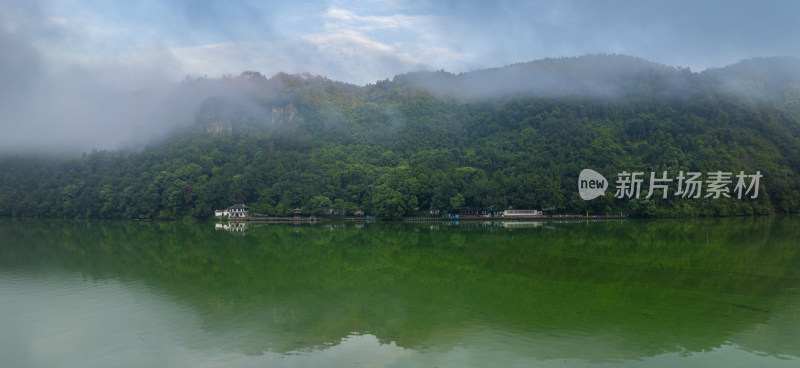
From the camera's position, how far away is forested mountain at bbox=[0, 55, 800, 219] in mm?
60531

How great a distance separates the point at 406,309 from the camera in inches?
516

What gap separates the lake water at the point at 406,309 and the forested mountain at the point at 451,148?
36617 millimetres

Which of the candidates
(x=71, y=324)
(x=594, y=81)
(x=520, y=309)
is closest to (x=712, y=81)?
(x=594, y=81)

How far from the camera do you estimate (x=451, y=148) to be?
8744cm

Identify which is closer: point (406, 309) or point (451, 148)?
point (406, 309)

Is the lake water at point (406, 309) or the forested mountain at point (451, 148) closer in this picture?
the lake water at point (406, 309)

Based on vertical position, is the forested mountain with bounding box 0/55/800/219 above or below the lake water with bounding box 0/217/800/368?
above

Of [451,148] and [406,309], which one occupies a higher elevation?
[451,148]

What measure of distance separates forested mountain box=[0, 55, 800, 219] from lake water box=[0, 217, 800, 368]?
36.6 m

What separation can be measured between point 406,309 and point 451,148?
7551cm

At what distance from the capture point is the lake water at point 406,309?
31.8ft

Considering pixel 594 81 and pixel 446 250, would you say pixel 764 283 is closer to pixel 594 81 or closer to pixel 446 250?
pixel 446 250

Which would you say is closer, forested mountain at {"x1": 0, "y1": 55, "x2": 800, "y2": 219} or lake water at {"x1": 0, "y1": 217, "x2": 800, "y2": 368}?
lake water at {"x1": 0, "y1": 217, "x2": 800, "y2": 368}

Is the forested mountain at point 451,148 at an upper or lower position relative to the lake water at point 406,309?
upper
